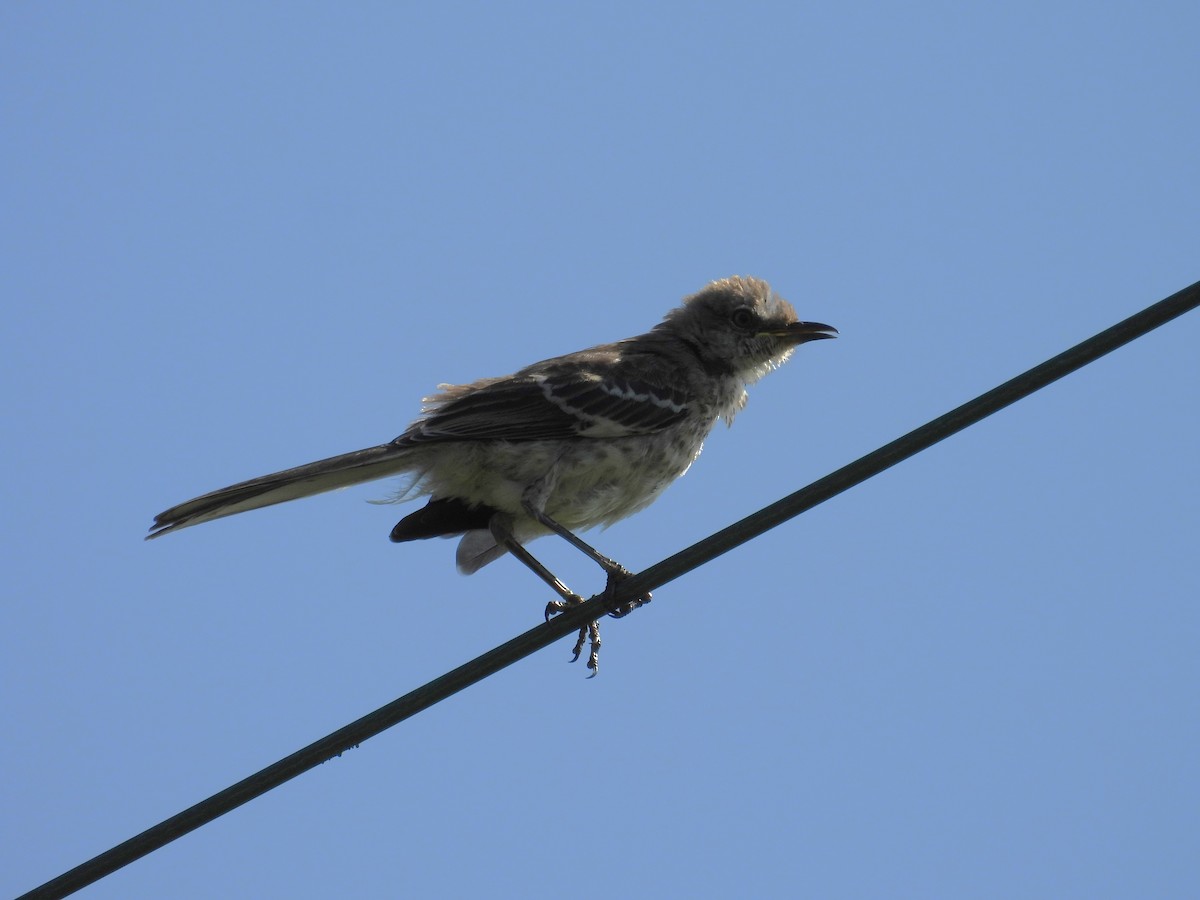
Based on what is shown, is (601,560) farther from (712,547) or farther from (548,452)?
(712,547)

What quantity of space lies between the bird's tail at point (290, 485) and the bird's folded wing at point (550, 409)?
6.0 inches

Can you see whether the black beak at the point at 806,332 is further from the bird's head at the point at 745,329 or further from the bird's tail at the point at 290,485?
the bird's tail at the point at 290,485

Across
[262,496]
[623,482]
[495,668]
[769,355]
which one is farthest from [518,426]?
[495,668]

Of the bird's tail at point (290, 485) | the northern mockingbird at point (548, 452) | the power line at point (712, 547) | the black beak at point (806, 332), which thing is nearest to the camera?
the power line at point (712, 547)

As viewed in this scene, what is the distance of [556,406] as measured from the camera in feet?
21.8

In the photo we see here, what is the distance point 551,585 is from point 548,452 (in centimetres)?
71

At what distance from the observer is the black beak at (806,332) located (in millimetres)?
7573

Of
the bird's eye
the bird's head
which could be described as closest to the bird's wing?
the bird's head

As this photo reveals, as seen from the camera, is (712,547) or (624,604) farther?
(624,604)

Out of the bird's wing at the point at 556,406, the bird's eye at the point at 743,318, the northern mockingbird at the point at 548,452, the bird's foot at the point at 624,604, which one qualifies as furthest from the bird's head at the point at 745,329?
the bird's foot at the point at 624,604

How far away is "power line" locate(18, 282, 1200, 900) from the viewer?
3.56 meters

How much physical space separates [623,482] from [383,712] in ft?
9.52

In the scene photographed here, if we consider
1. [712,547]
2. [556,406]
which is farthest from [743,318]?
[712,547]

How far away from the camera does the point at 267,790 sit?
3.75 meters
